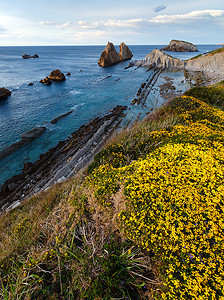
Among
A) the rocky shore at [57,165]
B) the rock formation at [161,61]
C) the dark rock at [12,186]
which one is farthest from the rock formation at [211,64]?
the dark rock at [12,186]

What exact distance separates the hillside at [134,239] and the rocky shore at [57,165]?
26.3ft

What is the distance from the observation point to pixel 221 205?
11.8 ft

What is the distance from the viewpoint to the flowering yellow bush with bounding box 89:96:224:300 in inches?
114

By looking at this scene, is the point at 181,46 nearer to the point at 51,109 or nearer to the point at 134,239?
the point at 51,109

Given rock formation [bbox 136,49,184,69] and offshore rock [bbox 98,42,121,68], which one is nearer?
rock formation [bbox 136,49,184,69]

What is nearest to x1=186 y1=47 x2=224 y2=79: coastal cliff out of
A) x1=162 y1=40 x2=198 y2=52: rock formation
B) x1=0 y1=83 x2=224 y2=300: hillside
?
x1=0 y1=83 x2=224 y2=300: hillside

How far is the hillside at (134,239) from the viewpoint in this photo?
309 centimetres

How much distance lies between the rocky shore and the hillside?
8023 millimetres

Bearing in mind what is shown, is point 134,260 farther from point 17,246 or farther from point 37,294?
point 17,246

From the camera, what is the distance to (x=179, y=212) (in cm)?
366

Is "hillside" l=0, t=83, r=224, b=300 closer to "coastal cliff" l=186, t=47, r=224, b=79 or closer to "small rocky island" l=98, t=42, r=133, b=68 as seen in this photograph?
"coastal cliff" l=186, t=47, r=224, b=79

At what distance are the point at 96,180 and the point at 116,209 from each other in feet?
5.05

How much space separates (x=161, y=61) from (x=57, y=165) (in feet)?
231

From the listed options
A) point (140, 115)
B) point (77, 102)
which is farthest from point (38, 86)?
point (140, 115)
